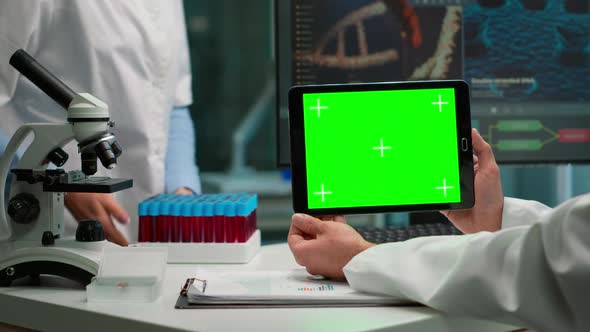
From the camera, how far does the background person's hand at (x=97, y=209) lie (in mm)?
1400

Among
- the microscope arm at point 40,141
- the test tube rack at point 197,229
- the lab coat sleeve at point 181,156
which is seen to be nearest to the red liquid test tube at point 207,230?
the test tube rack at point 197,229

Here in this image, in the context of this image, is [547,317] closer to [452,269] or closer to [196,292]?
[452,269]

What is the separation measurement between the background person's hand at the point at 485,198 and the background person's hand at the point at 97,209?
63cm

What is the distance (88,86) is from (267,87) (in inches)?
129

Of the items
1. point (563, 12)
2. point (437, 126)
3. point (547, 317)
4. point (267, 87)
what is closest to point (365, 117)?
point (437, 126)

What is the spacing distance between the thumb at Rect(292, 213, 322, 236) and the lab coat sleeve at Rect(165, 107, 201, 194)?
62cm

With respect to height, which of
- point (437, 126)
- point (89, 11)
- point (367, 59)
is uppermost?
point (89, 11)

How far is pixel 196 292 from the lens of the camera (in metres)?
0.96

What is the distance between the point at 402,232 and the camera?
131 cm

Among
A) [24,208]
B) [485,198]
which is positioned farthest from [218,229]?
[485,198]

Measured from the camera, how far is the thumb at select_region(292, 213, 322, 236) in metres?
1.09

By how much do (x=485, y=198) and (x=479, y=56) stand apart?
1.35 feet

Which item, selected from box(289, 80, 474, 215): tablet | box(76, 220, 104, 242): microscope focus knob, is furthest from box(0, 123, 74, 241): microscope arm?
box(289, 80, 474, 215): tablet

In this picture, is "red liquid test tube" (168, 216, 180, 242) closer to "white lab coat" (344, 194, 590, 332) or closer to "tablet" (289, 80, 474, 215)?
"tablet" (289, 80, 474, 215)
